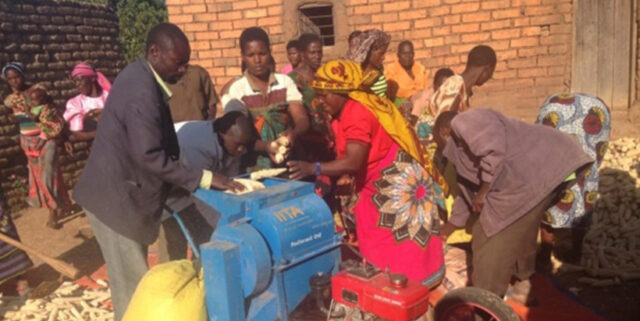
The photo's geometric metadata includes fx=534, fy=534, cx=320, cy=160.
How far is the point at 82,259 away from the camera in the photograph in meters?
6.15

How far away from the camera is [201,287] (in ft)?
9.72

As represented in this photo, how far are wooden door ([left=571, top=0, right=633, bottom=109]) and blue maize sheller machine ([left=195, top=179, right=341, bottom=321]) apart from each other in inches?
259

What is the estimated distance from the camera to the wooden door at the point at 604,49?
307 inches

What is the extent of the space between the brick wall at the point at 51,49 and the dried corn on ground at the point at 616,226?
7.71m

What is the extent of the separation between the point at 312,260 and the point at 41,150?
607 centimetres

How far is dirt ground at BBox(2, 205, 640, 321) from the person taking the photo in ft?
14.1

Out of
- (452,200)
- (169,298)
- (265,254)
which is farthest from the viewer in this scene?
(452,200)

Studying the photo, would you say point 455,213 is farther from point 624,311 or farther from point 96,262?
point 96,262

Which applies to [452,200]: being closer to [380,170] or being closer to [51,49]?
[380,170]

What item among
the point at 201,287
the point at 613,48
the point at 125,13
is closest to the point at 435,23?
the point at 613,48

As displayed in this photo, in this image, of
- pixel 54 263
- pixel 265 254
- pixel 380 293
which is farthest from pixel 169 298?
pixel 54 263

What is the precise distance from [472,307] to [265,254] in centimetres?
131

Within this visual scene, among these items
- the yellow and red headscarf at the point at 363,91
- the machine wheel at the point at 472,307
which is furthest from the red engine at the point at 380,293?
the yellow and red headscarf at the point at 363,91

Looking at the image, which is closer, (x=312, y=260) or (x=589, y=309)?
(x=312, y=260)
